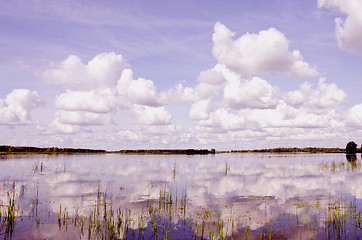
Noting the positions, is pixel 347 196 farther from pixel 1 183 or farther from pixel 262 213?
pixel 1 183

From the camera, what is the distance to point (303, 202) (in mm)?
18766

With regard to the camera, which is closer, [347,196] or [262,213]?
[262,213]

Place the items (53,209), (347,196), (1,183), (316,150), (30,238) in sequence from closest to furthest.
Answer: (30,238)
(53,209)
(347,196)
(1,183)
(316,150)

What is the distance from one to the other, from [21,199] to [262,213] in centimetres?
1767

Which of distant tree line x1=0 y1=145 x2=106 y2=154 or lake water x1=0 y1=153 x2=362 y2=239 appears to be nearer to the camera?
lake water x1=0 y1=153 x2=362 y2=239

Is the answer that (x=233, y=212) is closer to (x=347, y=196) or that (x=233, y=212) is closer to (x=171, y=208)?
(x=171, y=208)

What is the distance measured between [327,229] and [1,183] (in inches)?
1168

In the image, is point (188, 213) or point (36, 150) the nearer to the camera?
point (188, 213)

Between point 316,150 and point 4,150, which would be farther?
point 316,150

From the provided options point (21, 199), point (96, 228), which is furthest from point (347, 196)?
point (21, 199)

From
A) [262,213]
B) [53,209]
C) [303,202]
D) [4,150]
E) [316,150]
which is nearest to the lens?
[262,213]

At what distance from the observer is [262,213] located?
51.6 ft

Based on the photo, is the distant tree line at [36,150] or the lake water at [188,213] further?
the distant tree line at [36,150]

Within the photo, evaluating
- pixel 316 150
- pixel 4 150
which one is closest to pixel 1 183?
pixel 4 150
